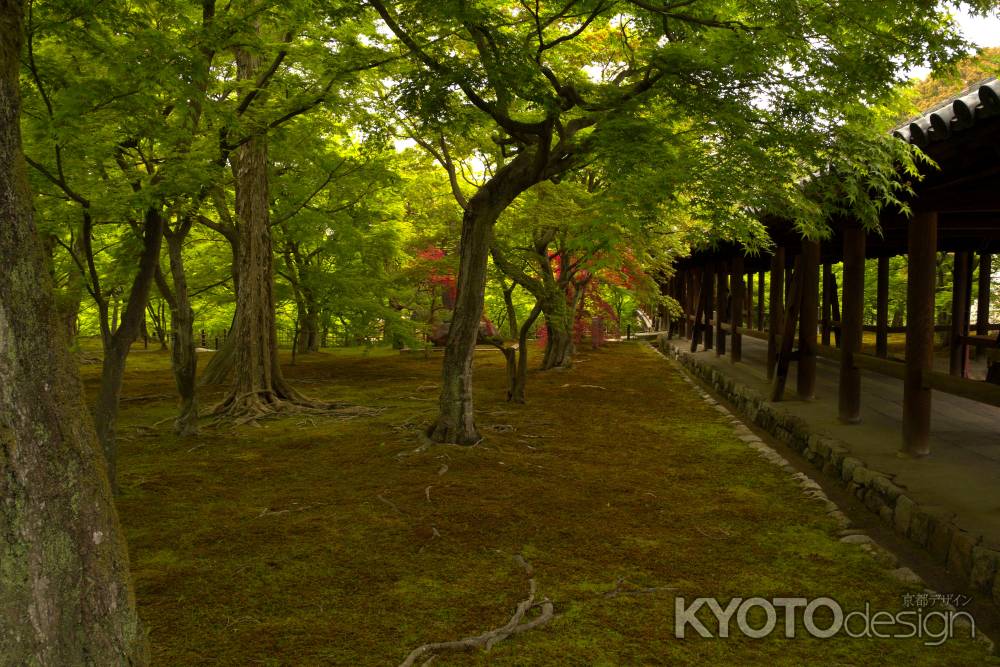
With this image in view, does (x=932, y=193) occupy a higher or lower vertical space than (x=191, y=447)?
higher

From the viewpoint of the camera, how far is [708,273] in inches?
827

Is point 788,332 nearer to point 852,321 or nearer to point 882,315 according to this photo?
point 852,321

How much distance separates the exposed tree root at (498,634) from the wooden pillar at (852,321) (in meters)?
6.12

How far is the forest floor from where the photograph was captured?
3.99m

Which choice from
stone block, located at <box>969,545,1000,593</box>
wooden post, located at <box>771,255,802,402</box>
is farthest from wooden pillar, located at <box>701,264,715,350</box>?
stone block, located at <box>969,545,1000,593</box>

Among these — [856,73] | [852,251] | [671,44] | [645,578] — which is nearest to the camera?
[645,578]

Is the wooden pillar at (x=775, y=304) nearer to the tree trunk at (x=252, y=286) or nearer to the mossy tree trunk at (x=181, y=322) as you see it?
the tree trunk at (x=252, y=286)

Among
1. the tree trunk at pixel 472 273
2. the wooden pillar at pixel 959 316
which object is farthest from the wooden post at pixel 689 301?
the tree trunk at pixel 472 273

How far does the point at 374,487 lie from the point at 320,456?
187cm

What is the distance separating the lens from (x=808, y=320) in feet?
36.0

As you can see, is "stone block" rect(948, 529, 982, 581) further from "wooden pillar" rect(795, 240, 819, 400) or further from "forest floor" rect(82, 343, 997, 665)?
"wooden pillar" rect(795, 240, 819, 400)

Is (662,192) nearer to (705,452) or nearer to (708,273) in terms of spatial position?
(705,452)

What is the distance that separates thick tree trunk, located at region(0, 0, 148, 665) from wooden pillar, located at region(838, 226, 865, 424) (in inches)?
334

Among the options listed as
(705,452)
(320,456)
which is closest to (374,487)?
(320,456)
